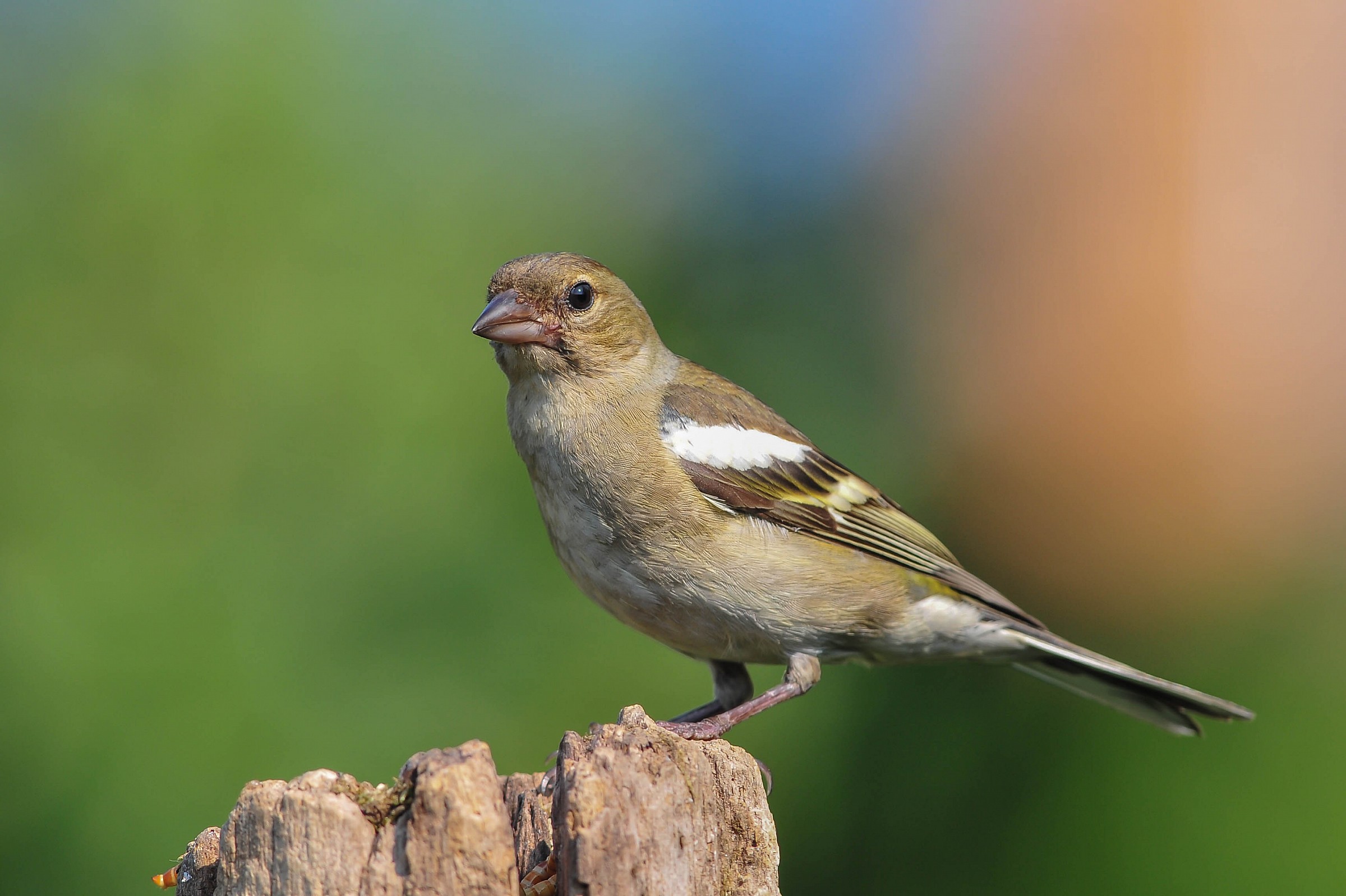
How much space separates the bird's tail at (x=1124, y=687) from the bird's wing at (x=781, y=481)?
201 mm

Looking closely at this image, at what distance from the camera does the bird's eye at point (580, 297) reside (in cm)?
441

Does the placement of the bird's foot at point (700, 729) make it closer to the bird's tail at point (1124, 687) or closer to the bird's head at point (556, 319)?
the bird's head at point (556, 319)

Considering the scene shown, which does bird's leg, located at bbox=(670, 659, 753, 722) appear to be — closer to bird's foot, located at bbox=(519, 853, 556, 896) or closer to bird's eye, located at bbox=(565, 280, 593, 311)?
bird's eye, located at bbox=(565, 280, 593, 311)

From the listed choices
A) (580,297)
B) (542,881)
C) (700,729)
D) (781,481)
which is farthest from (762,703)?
(580,297)

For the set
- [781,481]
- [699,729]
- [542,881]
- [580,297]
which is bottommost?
[542,881]

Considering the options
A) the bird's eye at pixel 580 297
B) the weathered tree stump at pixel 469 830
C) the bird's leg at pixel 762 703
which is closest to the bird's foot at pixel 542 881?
the weathered tree stump at pixel 469 830

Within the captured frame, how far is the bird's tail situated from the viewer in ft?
14.7

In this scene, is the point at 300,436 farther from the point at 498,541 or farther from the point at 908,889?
the point at 908,889

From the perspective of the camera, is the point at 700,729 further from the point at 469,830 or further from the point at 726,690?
the point at 469,830

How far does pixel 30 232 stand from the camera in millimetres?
6859

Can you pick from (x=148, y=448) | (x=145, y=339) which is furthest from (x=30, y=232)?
(x=148, y=448)

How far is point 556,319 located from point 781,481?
1.10 metres

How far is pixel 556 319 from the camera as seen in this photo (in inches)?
172

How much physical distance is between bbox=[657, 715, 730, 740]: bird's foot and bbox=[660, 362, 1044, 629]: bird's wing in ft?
2.69
